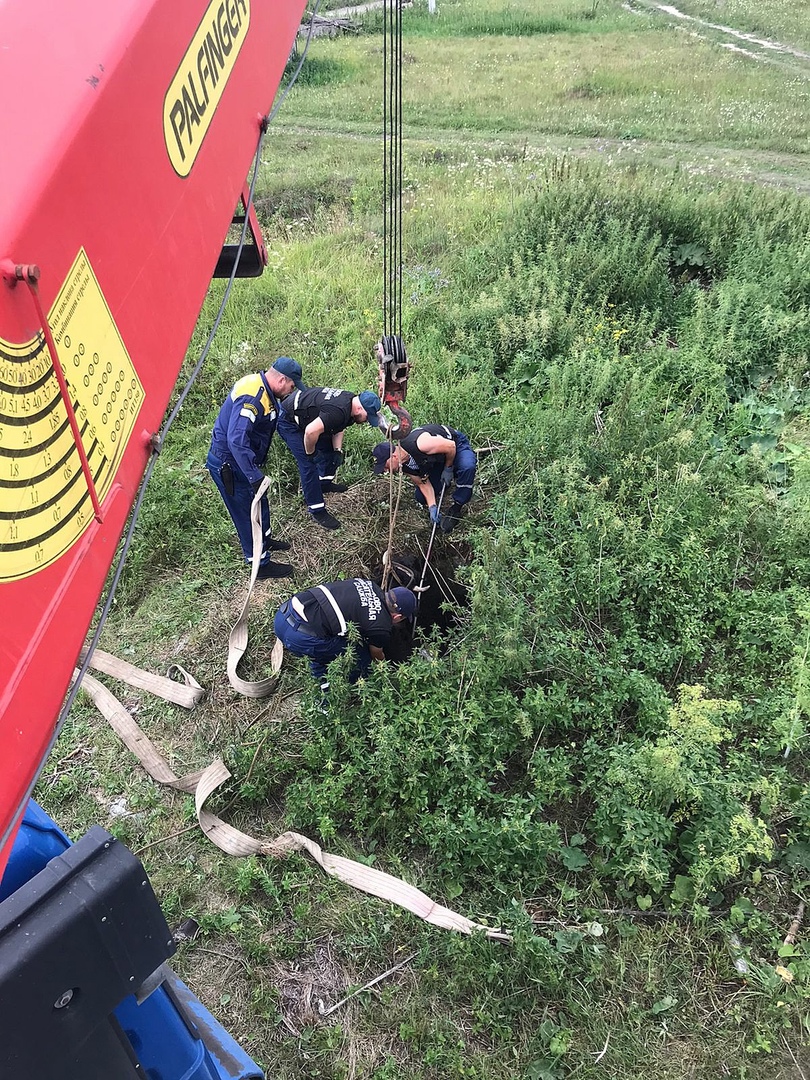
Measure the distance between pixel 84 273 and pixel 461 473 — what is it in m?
4.37

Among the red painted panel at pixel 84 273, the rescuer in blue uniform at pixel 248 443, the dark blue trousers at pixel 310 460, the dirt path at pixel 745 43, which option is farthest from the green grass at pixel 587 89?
the red painted panel at pixel 84 273

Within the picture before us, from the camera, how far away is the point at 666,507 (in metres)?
5.00

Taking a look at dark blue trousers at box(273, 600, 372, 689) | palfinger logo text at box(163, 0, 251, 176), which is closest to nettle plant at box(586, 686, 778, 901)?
dark blue trousers at box(273, 600, 372, 689)

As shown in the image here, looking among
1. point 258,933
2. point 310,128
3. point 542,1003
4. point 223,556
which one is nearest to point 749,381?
point 223,556

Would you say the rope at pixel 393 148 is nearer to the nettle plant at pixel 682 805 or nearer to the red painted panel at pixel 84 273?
the red painted panel at pixel 84 273

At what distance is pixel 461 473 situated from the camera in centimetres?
570

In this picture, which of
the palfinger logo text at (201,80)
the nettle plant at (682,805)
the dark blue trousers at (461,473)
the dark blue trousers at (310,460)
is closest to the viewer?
the palfinger logo text at (201,80)

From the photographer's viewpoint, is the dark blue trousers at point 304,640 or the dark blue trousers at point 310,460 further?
the dark blue trousers at point 310,460

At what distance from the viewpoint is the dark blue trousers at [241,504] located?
571cm

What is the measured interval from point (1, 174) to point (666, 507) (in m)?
4.60

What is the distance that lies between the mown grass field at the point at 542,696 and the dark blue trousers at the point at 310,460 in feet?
1.13

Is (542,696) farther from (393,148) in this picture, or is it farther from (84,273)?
(393,148)

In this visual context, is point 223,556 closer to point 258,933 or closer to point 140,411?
point 258,933

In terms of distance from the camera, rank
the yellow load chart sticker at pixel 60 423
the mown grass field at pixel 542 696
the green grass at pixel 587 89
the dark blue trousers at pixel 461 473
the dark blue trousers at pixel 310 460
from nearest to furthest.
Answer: the yellow load chart sticker at pixel 60 423, the mown grass field at pixel 542 696, the dark blue trousers at pixel 461 473, the dark blue trousers at pixel 310 460, the green grass at pixel 587 89
